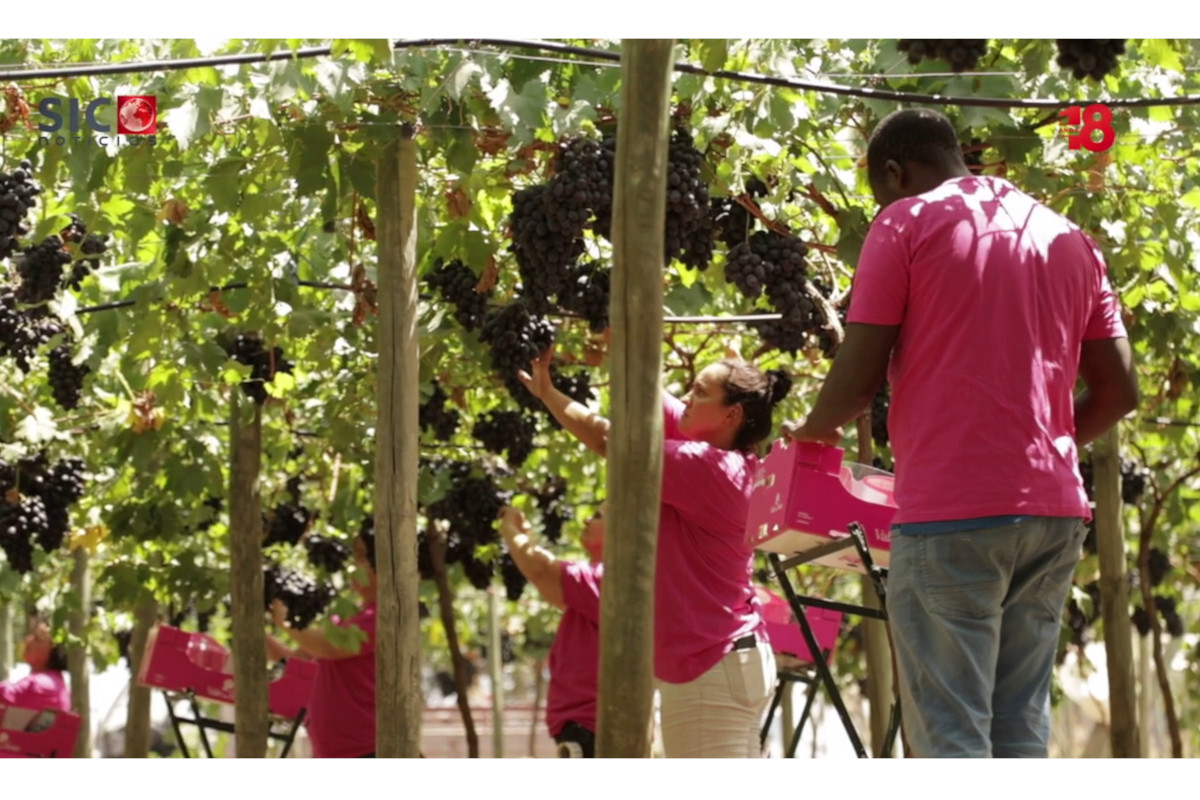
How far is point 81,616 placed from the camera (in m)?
11.3

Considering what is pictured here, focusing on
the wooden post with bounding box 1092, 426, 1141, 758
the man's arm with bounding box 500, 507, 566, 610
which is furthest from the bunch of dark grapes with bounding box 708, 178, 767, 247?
the wooden post with bounding box 1092, 426, 1141, 758

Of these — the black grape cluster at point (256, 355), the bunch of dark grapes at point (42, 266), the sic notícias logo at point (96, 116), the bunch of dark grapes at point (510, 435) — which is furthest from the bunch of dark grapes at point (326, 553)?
the sic notícias logo at point (96, 116)

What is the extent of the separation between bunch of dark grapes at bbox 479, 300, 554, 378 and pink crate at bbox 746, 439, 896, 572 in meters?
1.53

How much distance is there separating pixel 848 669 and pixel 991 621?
492 inches

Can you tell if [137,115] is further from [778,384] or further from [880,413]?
[880,413]

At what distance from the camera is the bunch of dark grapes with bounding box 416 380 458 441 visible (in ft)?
27.0

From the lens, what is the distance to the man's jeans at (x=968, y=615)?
3.40 meters

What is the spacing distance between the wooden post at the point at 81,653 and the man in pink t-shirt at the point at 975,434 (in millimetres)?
8251

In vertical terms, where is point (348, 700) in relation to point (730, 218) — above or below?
below

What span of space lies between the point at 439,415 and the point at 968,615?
5.06m

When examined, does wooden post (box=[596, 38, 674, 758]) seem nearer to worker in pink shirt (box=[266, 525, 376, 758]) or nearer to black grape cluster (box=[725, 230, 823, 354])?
black grape cluster (box=[725, 230, 823, 354])

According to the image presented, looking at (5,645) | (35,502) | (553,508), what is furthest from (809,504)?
(5,645)

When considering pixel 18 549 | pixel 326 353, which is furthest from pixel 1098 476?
pixel 18 549

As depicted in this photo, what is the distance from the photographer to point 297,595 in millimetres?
9953
